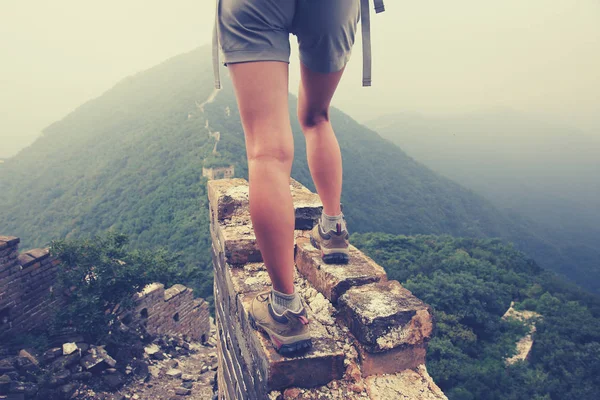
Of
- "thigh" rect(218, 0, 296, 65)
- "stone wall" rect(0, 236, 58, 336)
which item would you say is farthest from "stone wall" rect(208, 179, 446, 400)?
"stone wall" rect(0, 236, 58, 336)

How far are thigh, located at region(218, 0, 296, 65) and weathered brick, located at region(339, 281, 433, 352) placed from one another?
95 centimetres

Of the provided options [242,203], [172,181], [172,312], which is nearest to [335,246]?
[242,203]

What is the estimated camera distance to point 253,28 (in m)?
1.16

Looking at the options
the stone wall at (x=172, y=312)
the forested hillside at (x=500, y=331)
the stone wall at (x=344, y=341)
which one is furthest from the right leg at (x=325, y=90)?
the forested hillside at (x=500, y=331)

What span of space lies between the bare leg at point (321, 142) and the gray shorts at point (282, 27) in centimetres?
23

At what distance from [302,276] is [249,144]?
2.99 feet

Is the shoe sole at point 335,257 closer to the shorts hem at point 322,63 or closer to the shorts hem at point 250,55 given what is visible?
the shorts hem at point 322,63

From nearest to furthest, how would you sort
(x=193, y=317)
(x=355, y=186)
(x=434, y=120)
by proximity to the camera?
1. (x=193, y=317)
2. (x=355, y=186)
3. (x=434, y=120)

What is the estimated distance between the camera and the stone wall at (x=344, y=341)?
1.30 meters

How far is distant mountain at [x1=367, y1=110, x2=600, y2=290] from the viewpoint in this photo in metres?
51.7

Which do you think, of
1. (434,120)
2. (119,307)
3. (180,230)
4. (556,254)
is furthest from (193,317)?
(434,120)

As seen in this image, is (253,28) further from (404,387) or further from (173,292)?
(173,292)

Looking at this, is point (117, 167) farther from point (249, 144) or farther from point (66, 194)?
point (249, 144)

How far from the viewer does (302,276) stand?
6.32 ft
